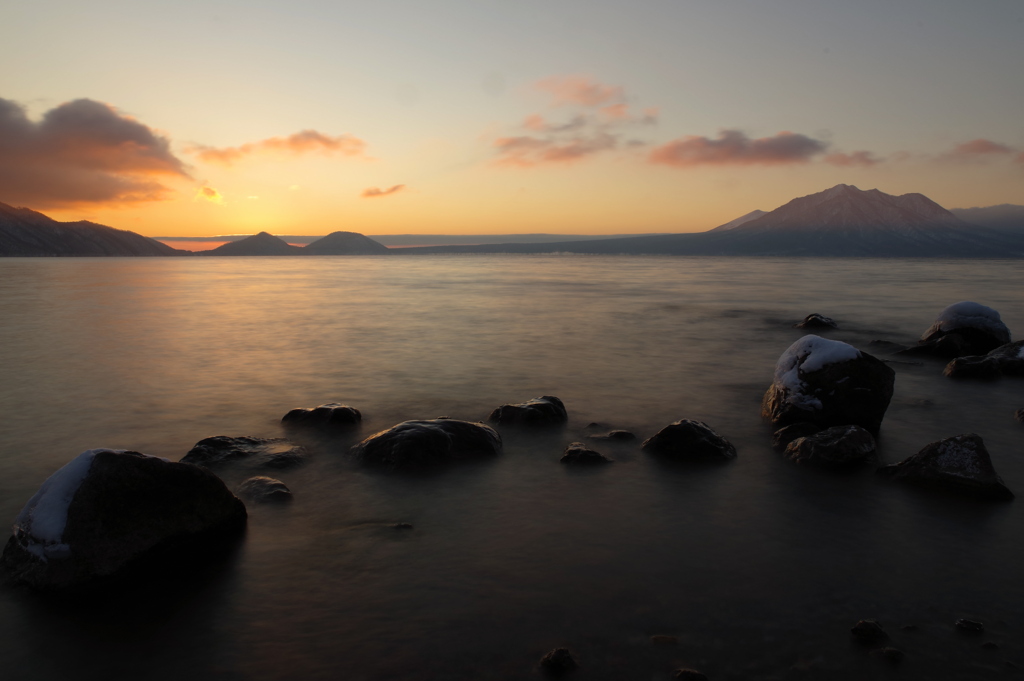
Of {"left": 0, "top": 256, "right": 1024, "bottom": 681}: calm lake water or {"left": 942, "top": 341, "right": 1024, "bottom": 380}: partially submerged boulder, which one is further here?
{"left": 942, "top": 341, "right": 1024, "bottom": 380}: partially submerged boulder

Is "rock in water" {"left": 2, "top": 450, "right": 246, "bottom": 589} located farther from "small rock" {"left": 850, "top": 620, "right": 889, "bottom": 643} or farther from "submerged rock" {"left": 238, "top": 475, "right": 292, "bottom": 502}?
"small rock" {"left": 850, "top": 620, "right": 889, "bottom": 643}

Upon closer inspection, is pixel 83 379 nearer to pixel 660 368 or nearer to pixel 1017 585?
pixel 660 368

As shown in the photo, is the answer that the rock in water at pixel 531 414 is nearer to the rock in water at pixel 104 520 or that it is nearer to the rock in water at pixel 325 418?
the rock in water at pixel 325 418

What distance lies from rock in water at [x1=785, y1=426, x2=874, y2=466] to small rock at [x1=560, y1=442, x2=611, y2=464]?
2.40m

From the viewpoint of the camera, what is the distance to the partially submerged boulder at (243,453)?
24.8ft

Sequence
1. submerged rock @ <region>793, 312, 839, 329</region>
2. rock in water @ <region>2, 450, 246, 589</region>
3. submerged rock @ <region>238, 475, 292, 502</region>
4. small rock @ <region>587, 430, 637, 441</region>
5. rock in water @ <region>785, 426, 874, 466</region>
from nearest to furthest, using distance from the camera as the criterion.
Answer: rock in water @ <region>2, 450, 246, 589</region> → submerged rock @ <region>238, 475, 292, 502</region> → rock in water @ <region>785, 426, 874, 466</region> → small rock @ <region>587, 430, 637, 441</region> → submerged rock @ <region>793, 312, 839, 329</region>

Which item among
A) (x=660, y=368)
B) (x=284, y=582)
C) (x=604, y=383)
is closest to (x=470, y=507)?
Result: (x=284, y=582)

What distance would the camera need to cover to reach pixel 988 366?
41.8 ft

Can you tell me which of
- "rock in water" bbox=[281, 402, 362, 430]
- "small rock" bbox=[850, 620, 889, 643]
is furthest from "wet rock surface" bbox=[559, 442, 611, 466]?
"small rock" bbox=[850, 620, 889, 643]

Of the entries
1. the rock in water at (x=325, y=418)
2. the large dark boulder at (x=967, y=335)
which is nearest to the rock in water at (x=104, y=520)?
the rock in water at (x=325, y=418)

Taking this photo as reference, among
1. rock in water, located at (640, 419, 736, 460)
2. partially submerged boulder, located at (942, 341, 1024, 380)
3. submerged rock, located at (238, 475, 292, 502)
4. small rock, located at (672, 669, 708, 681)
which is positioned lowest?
small rock, located at (672, 669, 708, 681)

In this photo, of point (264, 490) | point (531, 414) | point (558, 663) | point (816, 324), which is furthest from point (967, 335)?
point (264, 490)

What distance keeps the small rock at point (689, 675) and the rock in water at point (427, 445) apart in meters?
4.22

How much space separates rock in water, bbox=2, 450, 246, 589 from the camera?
4.81m
